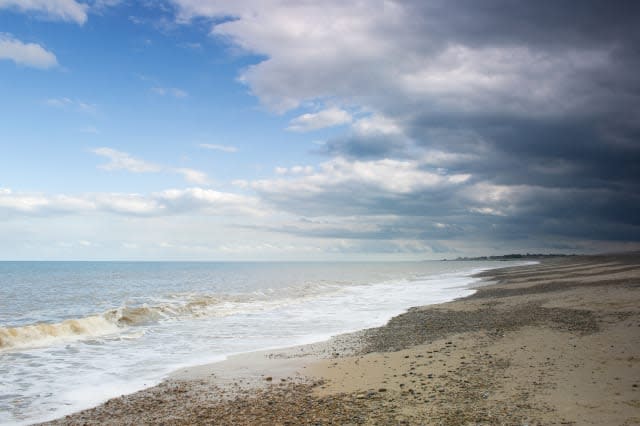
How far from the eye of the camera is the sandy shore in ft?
21.9

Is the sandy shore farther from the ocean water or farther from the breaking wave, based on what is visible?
the breaking wave

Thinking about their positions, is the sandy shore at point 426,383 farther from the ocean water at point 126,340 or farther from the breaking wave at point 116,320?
the breaking wave at point 116,320

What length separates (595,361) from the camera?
8977 millimetres

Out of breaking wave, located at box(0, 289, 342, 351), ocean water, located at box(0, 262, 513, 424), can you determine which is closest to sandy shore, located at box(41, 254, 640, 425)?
ocean water, located at box(0, 262, 513, 424)

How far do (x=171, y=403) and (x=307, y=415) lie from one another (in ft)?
10.1

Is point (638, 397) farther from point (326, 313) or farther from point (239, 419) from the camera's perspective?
point (326, 313)

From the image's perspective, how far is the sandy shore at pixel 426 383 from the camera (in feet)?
21.9

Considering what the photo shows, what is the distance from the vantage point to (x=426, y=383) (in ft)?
27.4

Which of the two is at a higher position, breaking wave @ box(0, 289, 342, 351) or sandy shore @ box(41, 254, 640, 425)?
sandy shore @ box(41, 254, 640, 425)

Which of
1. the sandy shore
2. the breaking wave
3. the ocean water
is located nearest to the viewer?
the sandy shore

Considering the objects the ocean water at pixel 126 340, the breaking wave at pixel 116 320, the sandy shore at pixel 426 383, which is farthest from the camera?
the breaking wave at pixel 116 320

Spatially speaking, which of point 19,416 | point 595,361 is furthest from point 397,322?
point 19,416

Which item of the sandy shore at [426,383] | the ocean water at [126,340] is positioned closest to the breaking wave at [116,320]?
the ocean water at [126,340]

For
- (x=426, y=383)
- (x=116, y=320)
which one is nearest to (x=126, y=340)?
(x=116, y=320)
